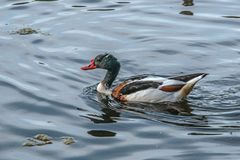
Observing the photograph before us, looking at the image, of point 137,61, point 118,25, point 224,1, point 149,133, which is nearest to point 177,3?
point 224,1

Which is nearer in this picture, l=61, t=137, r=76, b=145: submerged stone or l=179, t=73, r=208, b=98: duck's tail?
l=61, t=137, r=76, b=145: submerged stone

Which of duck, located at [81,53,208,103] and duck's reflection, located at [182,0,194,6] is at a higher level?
duck's reflection, located at [182,0,194,6]

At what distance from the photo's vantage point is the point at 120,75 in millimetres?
16375

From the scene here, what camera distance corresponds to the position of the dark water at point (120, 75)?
40.4ft

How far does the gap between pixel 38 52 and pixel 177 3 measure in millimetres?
6254

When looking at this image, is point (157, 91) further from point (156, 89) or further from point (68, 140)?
point (68, 140)

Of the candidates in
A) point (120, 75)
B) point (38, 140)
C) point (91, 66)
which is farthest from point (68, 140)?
point (120, 75)

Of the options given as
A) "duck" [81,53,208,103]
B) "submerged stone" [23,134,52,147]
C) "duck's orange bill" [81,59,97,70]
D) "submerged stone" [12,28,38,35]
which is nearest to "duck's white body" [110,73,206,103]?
"duck" [81,53,208,103]

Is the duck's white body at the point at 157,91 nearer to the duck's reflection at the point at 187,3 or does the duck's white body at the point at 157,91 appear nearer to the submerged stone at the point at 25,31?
the submerged stone at the point at 25,31

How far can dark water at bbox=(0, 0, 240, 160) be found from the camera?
12.3 metres

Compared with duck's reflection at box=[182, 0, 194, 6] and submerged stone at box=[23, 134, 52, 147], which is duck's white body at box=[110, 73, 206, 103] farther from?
duck's reflection at box=[182, 0, 194, 6]

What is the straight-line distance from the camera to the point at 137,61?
55.7 feet

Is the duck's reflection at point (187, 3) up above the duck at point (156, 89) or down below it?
above

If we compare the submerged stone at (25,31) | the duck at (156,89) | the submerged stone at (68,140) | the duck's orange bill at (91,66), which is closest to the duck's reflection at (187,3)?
the submerged stone at (25,31)
